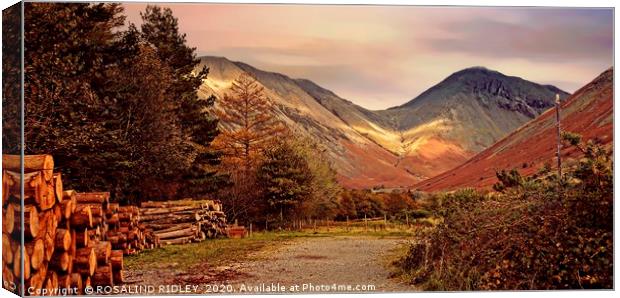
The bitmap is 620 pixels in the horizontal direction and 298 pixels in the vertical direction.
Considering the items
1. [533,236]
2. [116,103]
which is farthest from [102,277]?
[533,236]

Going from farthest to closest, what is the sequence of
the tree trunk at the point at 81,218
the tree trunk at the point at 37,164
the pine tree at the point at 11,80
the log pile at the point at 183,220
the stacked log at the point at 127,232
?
the log pile at the point at 183,220, the stacked log at the point at 127,232, the tree trunk at the point at 81,218, the pine tree at the point at 11,80, the tree trunk at the point at 37,164

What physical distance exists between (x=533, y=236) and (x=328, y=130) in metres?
3.74

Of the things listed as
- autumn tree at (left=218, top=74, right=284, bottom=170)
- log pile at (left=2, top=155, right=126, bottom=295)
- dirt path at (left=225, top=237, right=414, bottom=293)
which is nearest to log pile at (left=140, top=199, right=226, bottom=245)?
autumn tree at (left=218, top=74, right=284, bottom=170)

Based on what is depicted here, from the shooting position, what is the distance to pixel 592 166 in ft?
41.2

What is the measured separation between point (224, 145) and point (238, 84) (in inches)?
46.1

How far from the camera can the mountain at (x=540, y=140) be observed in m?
12.9

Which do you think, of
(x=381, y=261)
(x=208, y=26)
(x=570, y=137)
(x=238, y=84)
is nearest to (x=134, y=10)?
(x=208, y=26)

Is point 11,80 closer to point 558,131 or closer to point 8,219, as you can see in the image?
point 8,219

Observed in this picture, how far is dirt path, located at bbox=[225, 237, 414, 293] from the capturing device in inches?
491

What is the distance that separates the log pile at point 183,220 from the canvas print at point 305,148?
0.16ft

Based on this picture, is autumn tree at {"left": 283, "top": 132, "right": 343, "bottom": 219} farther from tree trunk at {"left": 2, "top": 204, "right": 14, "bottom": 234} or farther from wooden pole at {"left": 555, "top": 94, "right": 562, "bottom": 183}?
tree trunk at {"left": 2, "top": 204, "right": 14, "bottom": 234}

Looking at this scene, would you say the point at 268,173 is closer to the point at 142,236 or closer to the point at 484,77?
the point at 142,236

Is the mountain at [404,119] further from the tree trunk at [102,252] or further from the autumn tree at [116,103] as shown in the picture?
the tree trunk at [102,252]

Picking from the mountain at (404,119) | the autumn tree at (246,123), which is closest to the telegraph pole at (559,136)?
the mountain at (404,119)
